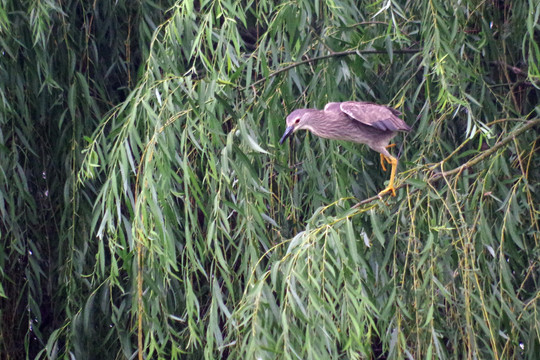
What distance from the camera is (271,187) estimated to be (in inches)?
126

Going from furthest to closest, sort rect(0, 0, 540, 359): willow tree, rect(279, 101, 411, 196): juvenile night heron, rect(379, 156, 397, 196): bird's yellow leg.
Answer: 1. rect(279, 101, 411, 196): juvenile night heron
2. rect(379, 156, 397, 196): bird's yellow leg
3. rect(0, 0, 540, 359): willow tree

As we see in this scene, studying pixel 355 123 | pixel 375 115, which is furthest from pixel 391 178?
pixel 355 123

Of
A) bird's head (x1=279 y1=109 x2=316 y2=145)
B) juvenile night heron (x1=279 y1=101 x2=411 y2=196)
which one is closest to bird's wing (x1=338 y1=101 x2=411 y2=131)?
juvenile night heron (x1=279 y1=101 x2=411 y2=196)

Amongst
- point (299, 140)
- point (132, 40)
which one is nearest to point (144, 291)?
point (299, 140)

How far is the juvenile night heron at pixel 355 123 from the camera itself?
328 centimetres

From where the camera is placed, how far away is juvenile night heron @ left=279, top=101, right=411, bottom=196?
3.28 meters

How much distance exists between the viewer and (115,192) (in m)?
2.90

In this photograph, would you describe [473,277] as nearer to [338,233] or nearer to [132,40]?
[338,233]

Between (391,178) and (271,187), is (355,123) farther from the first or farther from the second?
(271,187)

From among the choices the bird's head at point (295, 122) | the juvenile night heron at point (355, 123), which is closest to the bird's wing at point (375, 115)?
the juvenile night heron at point (355, 123)

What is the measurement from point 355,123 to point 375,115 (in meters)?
0.19

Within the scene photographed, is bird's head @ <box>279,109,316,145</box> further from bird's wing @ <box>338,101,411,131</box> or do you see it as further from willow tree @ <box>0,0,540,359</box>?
bird's wing @ <box>338,101,411,131</box>

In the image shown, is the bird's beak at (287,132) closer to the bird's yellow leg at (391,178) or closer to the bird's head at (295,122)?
the bird's head at (295,122)

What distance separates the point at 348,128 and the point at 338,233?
0.90 metres
